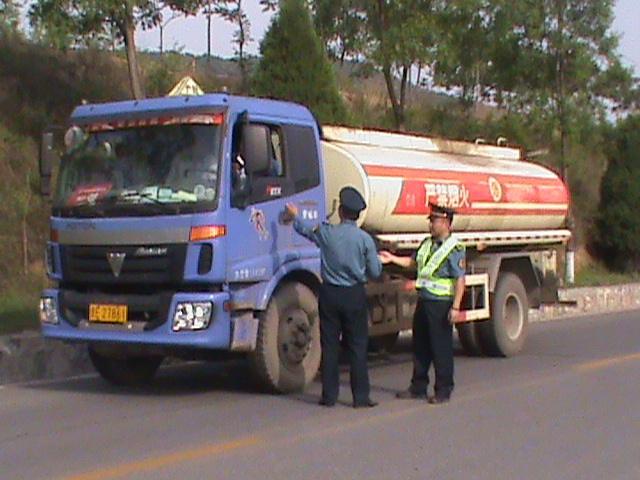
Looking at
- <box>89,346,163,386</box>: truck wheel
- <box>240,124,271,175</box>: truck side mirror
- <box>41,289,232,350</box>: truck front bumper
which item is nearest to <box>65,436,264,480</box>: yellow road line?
<box>41,289,232,350</box>: truck front bumper

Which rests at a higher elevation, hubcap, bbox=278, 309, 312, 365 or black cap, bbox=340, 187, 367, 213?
black cap, bbox=340, 187, 367, 213

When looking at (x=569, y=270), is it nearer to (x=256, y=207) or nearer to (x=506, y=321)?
(x=506, y=321)

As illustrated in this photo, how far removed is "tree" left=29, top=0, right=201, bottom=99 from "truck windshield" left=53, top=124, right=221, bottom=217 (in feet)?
21.5

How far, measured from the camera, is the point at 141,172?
11258 millimetres

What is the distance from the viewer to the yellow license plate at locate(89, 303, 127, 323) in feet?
36.3

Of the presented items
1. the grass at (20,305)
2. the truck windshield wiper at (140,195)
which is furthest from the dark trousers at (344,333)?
the grass at (20,305)

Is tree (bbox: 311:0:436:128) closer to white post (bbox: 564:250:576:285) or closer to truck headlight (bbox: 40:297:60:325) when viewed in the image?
white post (bbox: 564:250:576:285)

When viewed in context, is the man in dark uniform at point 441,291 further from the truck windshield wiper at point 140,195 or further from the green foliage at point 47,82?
the green foliage at point 47,82

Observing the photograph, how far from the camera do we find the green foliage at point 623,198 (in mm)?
29844

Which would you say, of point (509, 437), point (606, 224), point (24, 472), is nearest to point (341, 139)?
point (509, 437)

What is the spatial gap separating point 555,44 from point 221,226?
16067 millimetres

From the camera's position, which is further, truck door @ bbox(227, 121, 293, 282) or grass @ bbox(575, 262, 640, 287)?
grass @ bbox(575, 262, 640, 287)

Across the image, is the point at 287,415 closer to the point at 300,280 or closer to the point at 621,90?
the point at 300,280

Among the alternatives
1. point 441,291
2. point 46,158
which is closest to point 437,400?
point 441,291
